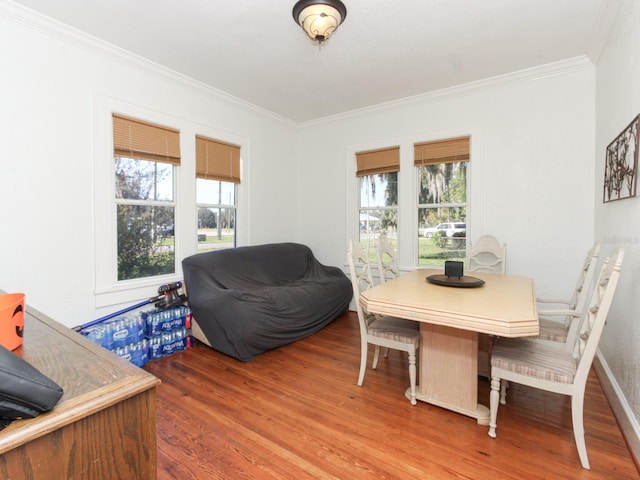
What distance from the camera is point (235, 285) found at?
3.28 metres

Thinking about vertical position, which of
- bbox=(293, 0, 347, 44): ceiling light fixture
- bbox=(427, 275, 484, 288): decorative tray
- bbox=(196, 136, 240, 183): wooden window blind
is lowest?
bbox=(427, 275, 484, 288): decorative tray

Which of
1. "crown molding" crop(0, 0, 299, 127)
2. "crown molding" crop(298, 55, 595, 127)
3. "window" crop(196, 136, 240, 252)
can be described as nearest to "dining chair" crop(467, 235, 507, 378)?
"crown molding" crop(298, 55, 595, 127)

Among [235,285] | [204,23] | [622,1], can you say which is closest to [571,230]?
[622,1]

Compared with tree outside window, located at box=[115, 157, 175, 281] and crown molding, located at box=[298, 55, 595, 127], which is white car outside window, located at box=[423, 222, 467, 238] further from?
tree outside window, located at box=[115, 157, 175, 281]

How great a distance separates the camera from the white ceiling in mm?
2264

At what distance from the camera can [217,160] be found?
3723 millimetres

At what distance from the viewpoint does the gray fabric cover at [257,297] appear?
2803mm

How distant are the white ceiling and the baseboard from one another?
2.61 metres

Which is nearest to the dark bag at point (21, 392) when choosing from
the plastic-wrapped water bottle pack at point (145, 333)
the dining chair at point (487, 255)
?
the plastic-wrapped water bottle pack at point (145, 333)

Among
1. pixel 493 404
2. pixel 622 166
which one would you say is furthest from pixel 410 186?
pixel 493 404

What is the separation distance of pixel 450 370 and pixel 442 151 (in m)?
2.58

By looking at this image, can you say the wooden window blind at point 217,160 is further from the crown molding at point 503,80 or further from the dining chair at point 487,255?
the dining chair at point 487,255

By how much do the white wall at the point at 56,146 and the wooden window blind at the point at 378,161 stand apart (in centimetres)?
237

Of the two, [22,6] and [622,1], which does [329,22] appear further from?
[22,6]
